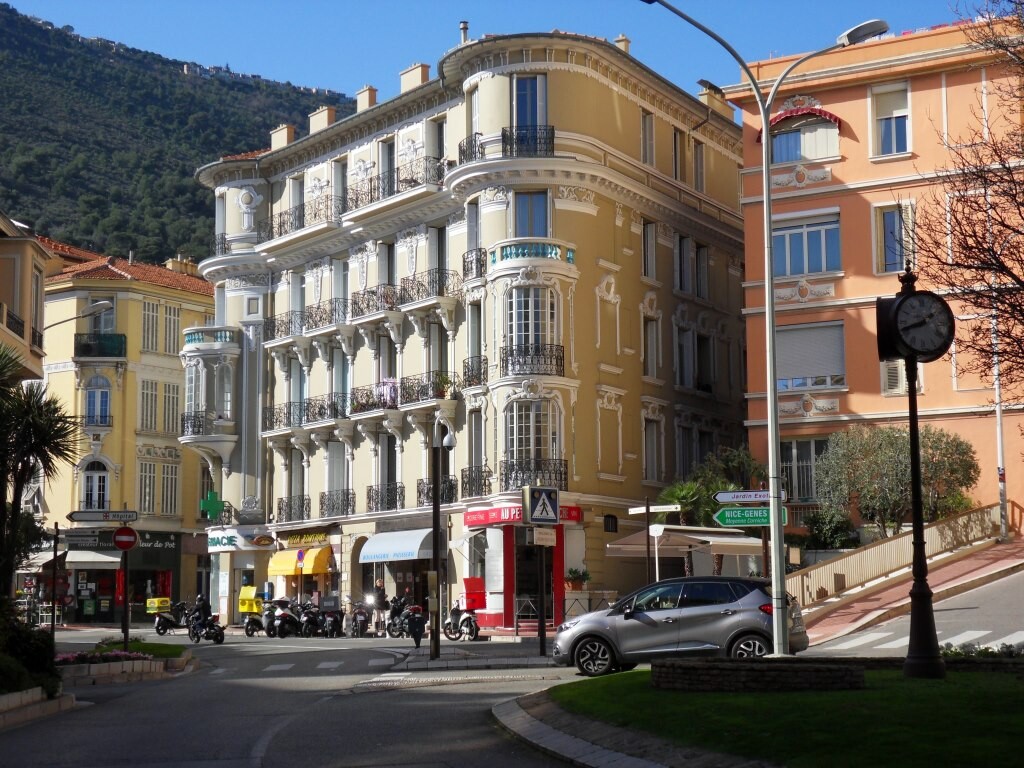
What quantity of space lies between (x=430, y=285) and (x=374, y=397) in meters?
5.01

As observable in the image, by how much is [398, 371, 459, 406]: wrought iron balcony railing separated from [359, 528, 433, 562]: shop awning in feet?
14.9

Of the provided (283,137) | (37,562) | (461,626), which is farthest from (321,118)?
(37,562)

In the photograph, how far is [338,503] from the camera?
5641 cm

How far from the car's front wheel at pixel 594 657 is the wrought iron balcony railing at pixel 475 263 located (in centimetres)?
2649

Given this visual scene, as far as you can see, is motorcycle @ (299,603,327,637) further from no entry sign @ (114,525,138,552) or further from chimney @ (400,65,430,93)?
chimney @ (400,65,430,93)

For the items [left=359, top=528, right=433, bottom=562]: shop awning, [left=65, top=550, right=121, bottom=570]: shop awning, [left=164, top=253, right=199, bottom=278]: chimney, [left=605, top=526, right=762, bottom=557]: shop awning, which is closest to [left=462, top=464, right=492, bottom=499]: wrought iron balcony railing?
[left=359, top=528, right=433, bottom=562]: shop awning

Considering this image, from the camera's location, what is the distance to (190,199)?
12862cm

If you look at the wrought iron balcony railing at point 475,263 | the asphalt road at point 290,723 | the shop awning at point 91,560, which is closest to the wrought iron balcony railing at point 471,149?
the wrought iron balcony railing at point 475,263

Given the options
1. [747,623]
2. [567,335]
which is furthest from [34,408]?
Result: [567,335]

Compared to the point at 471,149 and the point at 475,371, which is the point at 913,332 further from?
the point at 471,149

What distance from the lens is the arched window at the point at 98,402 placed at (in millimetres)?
72625

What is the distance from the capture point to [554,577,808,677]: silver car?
23.3 meters

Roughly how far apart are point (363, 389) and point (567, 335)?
10422 millimetres

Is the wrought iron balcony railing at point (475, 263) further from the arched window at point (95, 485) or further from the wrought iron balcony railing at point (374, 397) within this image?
the arched window at point (95, 485)
